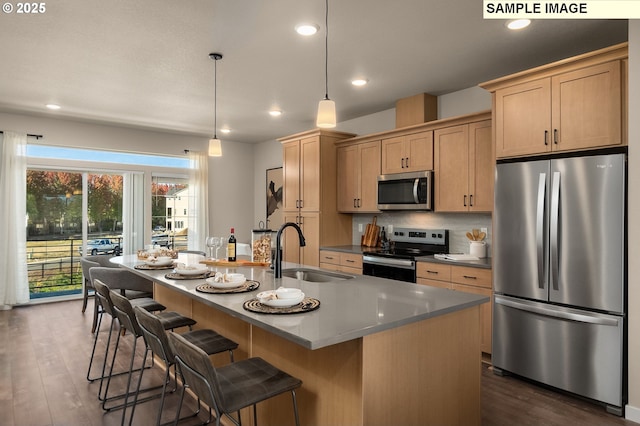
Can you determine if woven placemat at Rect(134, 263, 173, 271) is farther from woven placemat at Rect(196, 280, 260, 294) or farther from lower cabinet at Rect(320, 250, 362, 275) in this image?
lower cabinet at Rect(320, 250, 362, 275)

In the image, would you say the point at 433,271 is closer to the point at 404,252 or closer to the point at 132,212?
the point at 404,252

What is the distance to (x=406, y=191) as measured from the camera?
4.62m

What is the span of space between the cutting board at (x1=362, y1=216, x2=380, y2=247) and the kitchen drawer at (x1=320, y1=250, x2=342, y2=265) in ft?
1.47

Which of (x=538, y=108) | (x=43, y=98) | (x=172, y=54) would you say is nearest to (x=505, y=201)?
(x=538, y=108)

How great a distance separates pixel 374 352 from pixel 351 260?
3.26 metres

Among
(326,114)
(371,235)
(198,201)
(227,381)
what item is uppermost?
(326,114)

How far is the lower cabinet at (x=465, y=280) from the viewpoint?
3.55 m

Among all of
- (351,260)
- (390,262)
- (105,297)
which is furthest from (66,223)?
(390,262)

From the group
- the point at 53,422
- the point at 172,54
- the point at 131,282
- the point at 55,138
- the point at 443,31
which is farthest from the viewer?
the point at 55,138

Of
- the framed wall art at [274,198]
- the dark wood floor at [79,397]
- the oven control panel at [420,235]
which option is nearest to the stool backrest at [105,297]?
the dark wood floor at [79,397]

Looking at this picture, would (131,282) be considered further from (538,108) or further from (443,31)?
(538,108)

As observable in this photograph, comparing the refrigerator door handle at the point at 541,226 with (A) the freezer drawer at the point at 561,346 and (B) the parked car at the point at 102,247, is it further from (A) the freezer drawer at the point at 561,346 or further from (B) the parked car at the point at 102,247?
(B) the parked car at the point at 102,247

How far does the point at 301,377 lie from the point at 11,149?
5.65 m

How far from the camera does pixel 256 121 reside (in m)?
6.08
